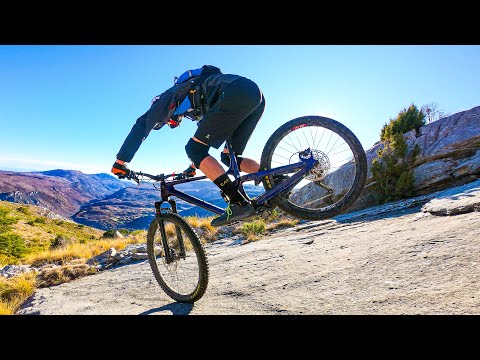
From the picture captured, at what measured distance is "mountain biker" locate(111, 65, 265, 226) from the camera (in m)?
3.74

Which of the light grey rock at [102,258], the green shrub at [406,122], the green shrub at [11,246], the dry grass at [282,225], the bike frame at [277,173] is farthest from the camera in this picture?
the green shrub at [11,246]

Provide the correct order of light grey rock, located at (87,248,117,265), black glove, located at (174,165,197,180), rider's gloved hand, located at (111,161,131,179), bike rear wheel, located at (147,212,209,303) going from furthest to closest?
light grey rock, located at (87,248,117,265) → black glove, located at (174,165,197,180) → rider's gloved hand, located at (111,161,131,179) → bike rear wheel, located at (147,212,209,303)

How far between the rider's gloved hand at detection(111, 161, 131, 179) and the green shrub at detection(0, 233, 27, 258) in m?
24.8

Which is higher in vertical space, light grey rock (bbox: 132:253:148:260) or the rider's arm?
the rider's arm

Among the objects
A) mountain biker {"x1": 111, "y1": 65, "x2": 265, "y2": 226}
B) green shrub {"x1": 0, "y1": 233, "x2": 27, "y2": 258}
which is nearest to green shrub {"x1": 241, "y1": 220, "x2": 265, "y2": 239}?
mountain biker {"x1": 111, "y1": 65, "x2": 265, "y2": 226}

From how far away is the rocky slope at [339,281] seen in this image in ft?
10.4

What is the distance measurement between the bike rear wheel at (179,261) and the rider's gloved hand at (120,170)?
2.75 ft

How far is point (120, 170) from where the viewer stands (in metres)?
4.34

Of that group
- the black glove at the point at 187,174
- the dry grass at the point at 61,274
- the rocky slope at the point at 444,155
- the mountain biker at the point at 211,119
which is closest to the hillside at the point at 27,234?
the dry grass at the point at 61,274

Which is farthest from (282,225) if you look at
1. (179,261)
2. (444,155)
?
(179,261)

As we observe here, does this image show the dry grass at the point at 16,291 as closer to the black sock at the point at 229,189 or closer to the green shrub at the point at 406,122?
the black sock at the point at 229,189

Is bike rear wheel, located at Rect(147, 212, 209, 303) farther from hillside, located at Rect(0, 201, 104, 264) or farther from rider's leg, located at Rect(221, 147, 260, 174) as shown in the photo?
hillside, located at Rect(0, 201, 104, 264)

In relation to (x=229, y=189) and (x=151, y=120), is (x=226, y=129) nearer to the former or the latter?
(x=229, y=189)
